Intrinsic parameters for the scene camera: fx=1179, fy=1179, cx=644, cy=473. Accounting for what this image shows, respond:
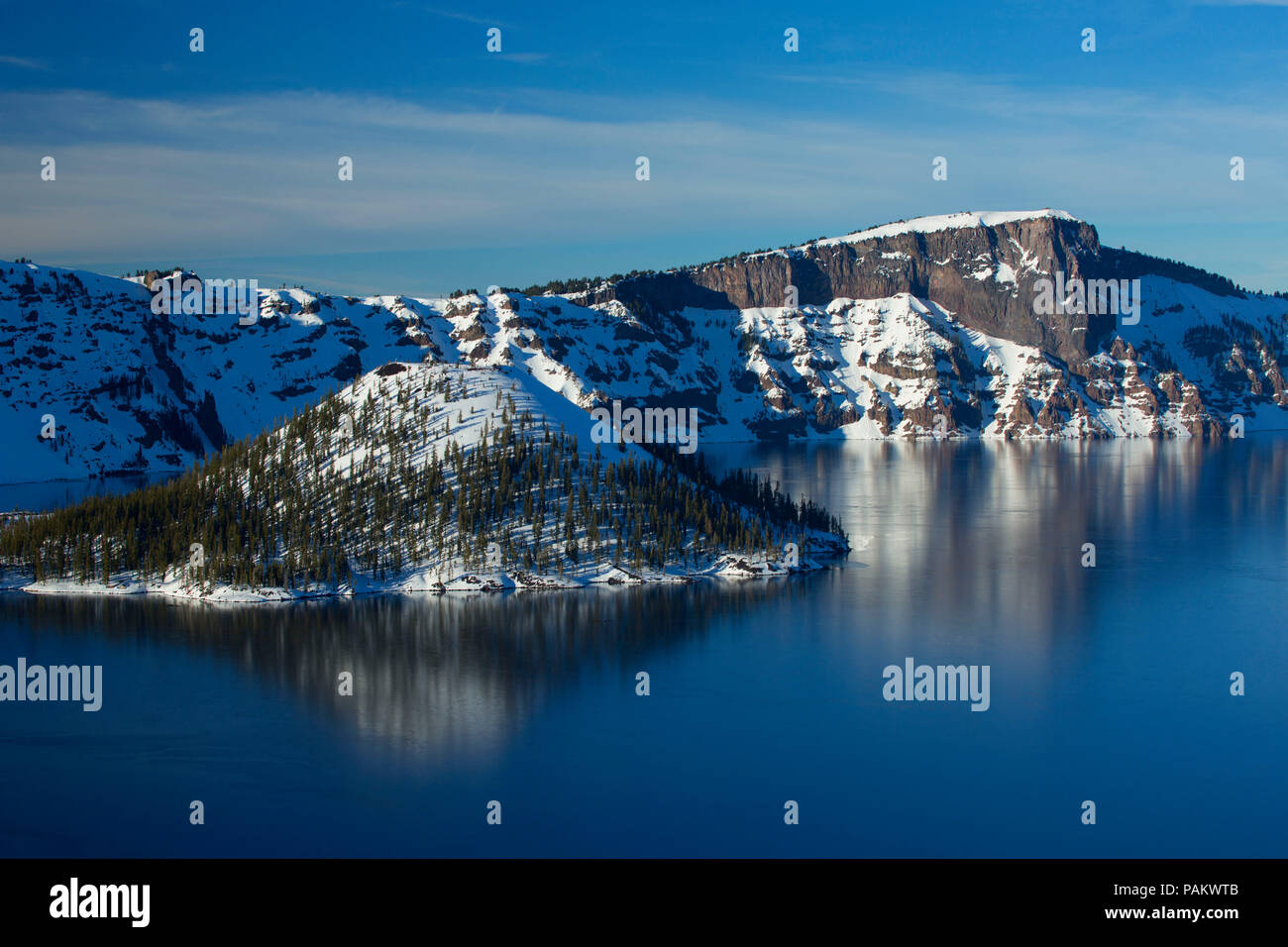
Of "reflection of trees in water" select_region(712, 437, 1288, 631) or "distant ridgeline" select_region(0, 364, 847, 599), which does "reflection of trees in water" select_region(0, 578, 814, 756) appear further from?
"reflection of trees in water" select_region(712, 437, 1288, 631)

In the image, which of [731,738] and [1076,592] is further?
[1076,592]

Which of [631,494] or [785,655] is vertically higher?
[631,494]

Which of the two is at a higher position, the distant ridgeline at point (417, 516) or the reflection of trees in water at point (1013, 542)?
the distant ridgeline at point (417, 516)

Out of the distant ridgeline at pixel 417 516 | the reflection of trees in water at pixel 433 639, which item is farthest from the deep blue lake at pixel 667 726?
the distant ridgeline at pixel 417 516

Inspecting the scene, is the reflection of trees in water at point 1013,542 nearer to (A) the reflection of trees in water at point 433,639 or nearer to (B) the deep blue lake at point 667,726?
(B) the deep blue lake at point 667,726

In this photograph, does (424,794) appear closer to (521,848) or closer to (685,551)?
(521,848)

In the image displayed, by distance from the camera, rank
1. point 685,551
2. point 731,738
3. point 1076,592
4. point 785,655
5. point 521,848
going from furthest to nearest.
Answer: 1. point 685,551
2. point 1076,592
3. point 785,655
4. point 731,738
5. point 521,848

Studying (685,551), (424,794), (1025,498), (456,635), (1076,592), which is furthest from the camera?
(1025,498)
